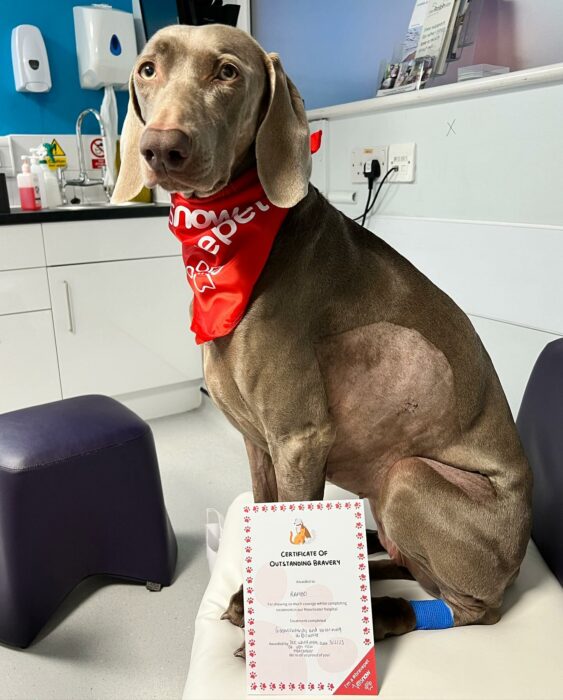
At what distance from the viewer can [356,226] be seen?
111 cm

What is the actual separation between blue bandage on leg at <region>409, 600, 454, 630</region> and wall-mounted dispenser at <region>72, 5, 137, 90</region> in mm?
2782

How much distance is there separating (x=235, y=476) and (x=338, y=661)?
1493 millimetres

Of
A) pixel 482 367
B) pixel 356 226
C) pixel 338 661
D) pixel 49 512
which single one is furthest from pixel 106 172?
pixel 338 661

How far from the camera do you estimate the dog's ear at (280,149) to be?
0.93 metres

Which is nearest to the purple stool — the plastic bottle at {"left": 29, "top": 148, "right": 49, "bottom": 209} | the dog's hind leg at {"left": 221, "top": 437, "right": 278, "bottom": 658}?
the dog's hind leg at {"left": 221, "top": 437, "right": 278, "bottom": 658}

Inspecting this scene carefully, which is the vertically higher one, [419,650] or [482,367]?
[482,367]

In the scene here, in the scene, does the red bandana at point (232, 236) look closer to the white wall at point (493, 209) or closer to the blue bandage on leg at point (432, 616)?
the blue bandage on leg at point (432, 616)

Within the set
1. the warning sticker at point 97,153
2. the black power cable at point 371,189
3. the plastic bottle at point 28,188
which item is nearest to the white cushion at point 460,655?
the black power cable at point 371,189

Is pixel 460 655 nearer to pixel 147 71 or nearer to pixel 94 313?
pixel 147 71

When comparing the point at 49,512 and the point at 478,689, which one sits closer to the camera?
the point at 478,689

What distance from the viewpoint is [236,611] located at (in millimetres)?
1141

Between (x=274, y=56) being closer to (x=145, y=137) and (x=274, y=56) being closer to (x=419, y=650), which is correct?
(x=145, y=137)

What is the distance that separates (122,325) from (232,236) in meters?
1.86

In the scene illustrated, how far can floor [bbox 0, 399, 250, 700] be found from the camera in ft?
4.63
